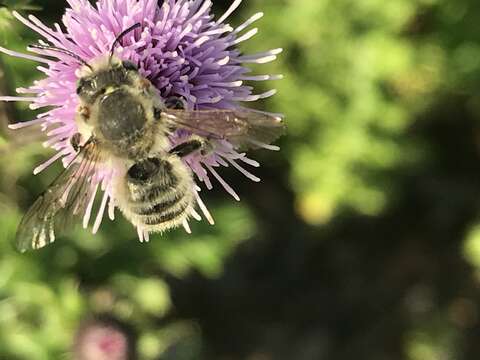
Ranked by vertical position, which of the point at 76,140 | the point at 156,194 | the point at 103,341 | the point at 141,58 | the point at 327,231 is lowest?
the point at 327,231

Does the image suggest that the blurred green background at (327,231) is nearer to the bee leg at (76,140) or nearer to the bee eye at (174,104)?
the bee leg at (76,140)

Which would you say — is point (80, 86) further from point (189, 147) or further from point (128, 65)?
point (189, 147)

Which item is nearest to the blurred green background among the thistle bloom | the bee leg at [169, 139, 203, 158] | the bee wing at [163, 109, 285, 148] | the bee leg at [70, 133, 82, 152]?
the thistle bloom

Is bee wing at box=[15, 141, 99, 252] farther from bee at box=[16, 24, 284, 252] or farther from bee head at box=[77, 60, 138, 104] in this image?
bee head at box=[77, 60, 138, 104]

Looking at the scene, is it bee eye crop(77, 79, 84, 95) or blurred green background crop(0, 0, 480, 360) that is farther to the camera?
blurred green background crop(0, 0, 480, 360)

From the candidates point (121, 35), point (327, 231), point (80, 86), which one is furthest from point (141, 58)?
point (327, 231)

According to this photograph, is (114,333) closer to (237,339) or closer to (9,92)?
(9,92)
